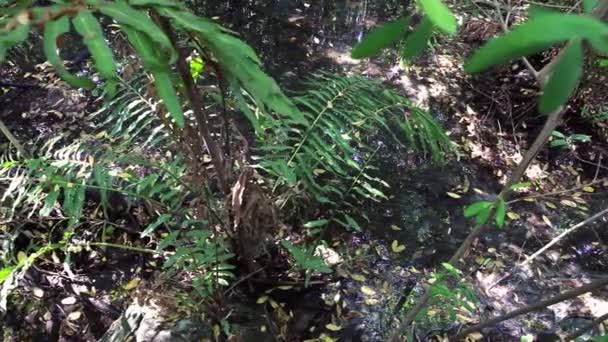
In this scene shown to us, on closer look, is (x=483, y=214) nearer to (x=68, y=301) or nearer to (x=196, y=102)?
(x=196, y=102)

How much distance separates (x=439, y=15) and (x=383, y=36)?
0.07 meters

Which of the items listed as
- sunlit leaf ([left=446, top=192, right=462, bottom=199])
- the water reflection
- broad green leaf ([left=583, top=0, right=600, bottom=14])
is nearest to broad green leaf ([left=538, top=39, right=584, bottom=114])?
broad green leaf ([left=583, top=0, right=600, bottom=14])

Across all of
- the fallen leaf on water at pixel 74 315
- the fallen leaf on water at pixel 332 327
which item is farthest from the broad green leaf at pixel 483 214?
the fallen leaf on water at pixel 74 315

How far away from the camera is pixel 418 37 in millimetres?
630

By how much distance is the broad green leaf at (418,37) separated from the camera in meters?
0.61

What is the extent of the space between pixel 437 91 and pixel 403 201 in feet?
3.27

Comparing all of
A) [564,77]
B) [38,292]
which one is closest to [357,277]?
[38,292]

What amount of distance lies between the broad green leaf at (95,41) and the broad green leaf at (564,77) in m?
0.63

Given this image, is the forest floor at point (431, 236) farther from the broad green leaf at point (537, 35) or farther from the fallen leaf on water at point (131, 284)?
the broad green leaf at point (537, 35)

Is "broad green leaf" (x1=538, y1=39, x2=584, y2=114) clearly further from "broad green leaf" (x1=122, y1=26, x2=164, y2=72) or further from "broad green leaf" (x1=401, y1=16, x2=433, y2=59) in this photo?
"broad green leaf" (x1=122, y1=26, x2=164, y2=72)

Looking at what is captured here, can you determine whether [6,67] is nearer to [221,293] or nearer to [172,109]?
[221,293]

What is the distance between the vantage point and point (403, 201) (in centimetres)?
266

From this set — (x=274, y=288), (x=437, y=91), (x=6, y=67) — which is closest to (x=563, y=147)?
(x=437, y=91)

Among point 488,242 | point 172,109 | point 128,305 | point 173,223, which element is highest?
point 172,109
